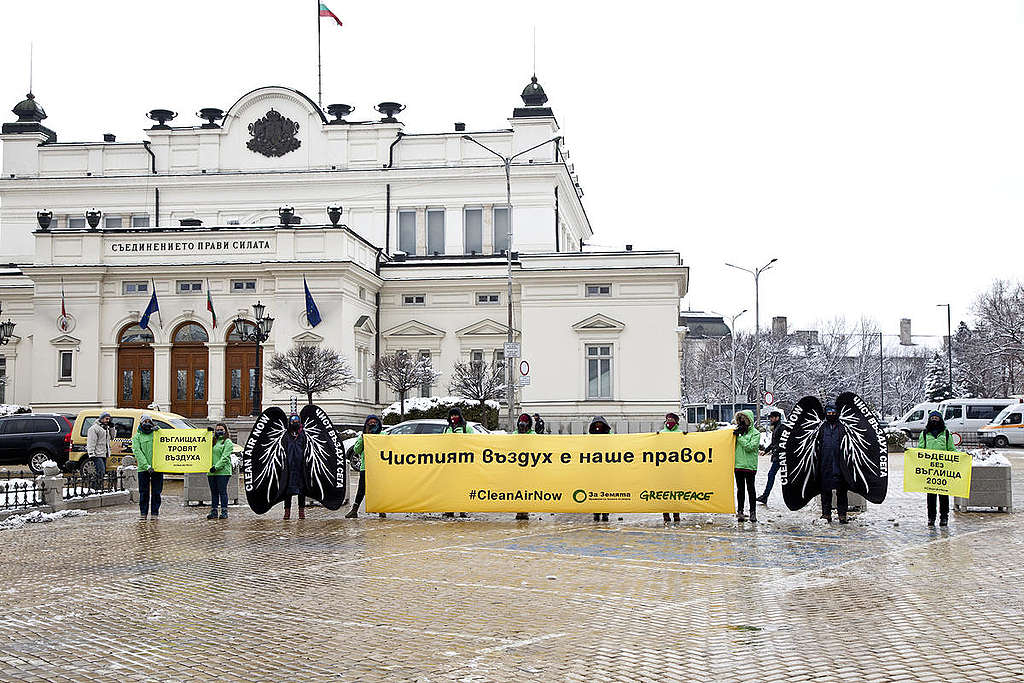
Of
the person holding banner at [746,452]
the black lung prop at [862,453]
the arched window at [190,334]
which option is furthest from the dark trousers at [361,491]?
the arched window at [190,334]

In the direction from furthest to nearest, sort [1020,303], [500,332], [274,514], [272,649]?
[1020,303] → [500,332] → [274,514] → [272,649]

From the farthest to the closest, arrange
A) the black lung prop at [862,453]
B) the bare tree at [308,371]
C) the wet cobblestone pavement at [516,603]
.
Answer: the bare tree at [308,371], the black lung prop at [862,453], the wet cobblestone pavement at [516,603]

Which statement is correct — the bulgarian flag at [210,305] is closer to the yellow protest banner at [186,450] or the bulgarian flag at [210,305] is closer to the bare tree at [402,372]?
the bare tree at [402,372]

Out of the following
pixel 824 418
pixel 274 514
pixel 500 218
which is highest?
pixel 500 218

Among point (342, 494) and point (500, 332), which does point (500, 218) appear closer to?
point (500, 332)

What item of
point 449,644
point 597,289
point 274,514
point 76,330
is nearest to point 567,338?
point 597,289

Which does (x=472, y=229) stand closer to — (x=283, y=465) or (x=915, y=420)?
(x=915, y=420)

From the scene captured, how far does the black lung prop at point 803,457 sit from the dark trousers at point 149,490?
36.1 feet

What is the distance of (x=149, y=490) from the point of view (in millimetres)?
20516

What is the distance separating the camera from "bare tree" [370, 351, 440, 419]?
49406 millimetres

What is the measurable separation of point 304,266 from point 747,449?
33.3 meters

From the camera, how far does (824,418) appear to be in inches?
739

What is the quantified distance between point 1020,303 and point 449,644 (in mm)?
78005

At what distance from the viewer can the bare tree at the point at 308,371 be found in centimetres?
4662
